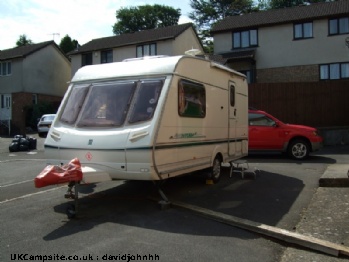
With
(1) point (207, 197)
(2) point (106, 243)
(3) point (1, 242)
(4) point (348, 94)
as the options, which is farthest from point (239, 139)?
(4) point (348, 94)

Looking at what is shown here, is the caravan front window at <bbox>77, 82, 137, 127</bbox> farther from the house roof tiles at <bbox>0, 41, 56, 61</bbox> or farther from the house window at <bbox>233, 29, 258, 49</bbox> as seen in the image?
the house roof tiles at <bbox>0, 41, 56, 61</bbox>

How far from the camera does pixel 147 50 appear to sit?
34188mm

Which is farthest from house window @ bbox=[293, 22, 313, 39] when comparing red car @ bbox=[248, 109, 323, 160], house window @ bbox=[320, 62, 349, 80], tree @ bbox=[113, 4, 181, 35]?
tree @ bbox=[113, 4, 181, 35]

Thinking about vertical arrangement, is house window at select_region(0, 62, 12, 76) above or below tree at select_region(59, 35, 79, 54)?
below

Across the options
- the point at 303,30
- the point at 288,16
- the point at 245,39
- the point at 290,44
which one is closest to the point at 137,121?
the point at 290,44

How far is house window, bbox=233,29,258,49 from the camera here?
29.1m

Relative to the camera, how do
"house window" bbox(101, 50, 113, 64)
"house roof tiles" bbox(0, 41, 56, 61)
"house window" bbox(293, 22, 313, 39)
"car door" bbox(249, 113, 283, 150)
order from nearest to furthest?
1. "car door" bbox(249, 113, 283, 150)
2. "house window" bbox(293, 22, 313, 39)
3. "house window" bbox(101, 50, 113, 64)
4. "house roof tiles" bbox(0, 41, 56, 61)

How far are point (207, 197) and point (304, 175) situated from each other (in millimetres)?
3683

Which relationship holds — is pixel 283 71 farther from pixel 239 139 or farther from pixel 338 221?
pixel 338 221

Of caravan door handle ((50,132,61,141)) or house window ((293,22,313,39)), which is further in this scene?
house window ((293,22,313,39))

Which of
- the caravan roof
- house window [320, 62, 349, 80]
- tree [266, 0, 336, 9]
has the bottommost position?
the caravan roof

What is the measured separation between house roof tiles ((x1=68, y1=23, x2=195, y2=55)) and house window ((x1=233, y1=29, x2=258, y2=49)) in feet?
18.5

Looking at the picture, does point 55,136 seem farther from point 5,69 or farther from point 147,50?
point 5,69

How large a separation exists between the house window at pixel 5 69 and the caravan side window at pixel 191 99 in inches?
1330
